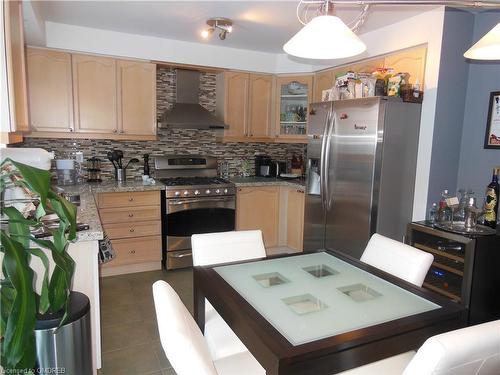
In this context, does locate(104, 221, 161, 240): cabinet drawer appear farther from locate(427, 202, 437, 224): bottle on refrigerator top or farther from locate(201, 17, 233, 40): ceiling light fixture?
locate(427, 202, 437, 224): bottle on refrigerator top

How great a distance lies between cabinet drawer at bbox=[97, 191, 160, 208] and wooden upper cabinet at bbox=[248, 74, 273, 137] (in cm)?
138

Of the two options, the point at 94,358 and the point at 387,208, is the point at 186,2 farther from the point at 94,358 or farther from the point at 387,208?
the point at 94,358

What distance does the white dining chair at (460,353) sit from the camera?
35.8 inches

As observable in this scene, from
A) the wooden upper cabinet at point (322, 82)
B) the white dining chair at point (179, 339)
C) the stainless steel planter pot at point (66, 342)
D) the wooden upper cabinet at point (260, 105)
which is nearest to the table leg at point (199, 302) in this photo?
the white dining chair at point (179, 339)

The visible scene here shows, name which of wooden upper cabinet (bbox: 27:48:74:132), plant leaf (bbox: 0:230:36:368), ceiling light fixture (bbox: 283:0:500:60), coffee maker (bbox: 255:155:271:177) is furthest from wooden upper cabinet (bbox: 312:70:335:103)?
plant leaf (bbox: 0:230:36:368)

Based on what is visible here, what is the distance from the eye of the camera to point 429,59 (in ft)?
8.84

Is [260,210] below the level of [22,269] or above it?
below

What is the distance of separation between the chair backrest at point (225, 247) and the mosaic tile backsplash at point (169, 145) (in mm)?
2239

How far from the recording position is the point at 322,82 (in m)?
3.95

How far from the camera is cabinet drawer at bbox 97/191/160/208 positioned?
10.9 feet

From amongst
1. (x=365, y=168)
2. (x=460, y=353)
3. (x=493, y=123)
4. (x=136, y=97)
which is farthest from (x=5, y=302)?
(x=493, y=123)

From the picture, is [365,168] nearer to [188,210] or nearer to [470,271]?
[470,271]

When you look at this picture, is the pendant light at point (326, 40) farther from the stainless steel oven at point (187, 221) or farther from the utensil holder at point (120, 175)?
the utensil holder at point (120, 175)

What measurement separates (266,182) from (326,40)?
268 cm
